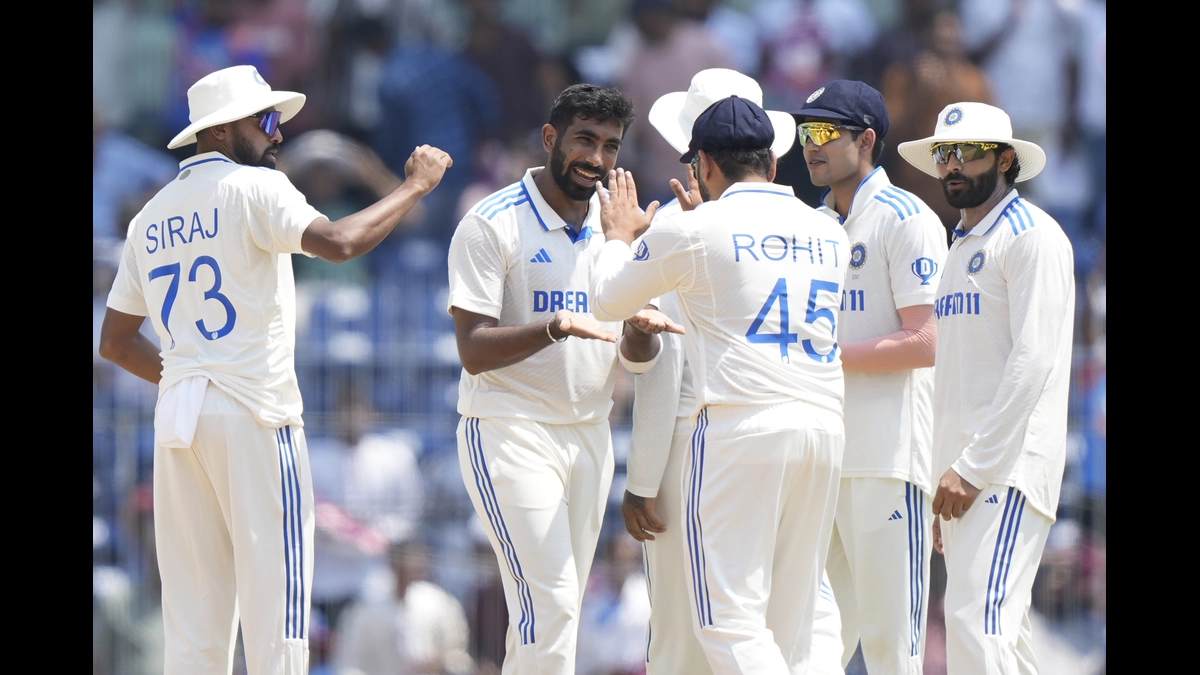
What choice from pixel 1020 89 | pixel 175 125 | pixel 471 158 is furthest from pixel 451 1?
pixel 1020 89

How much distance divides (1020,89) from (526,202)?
213 inches

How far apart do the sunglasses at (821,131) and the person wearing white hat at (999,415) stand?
0.57 m

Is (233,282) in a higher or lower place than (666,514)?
higher

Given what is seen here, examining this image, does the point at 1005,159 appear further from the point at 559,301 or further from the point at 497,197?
the point at 497,197

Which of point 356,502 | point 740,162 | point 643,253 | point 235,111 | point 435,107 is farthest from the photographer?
point 435,107

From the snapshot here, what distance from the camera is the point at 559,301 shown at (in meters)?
4.80

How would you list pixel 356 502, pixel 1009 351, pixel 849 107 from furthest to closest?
pixel 356 502, pixel 849 107, pixel 1009 351

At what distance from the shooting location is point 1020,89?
30.0 ft

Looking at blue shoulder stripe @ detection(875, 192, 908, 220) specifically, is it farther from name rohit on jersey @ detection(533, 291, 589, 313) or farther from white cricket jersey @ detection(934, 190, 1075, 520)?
→ name rohit on jersey @ detection(533, 291, 589, 313)

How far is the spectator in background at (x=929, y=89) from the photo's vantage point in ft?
29.2

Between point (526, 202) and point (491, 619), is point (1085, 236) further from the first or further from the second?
point (526, 202)

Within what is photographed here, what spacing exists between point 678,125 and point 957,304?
1.44 meters

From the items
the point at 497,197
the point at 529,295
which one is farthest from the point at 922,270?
the point at 497,197

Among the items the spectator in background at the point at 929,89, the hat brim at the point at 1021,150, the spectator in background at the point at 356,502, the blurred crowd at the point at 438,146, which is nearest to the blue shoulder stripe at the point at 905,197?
the hat brim at the point at 1021,150
